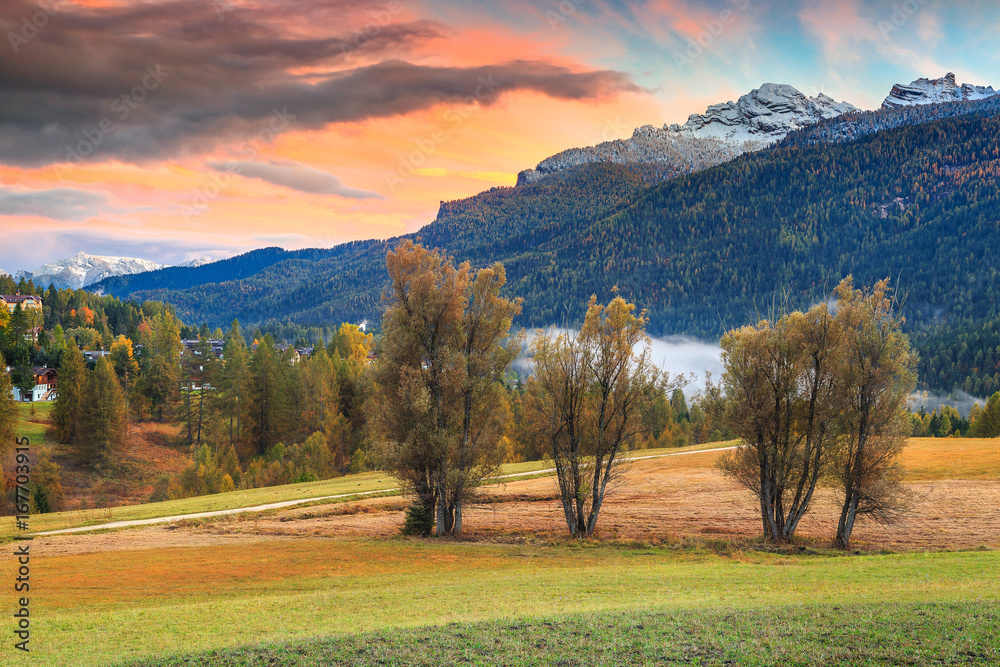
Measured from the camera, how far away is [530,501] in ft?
184

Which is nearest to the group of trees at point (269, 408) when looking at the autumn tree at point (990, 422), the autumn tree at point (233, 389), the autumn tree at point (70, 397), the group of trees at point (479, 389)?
the autumn tree at point (233, 389)

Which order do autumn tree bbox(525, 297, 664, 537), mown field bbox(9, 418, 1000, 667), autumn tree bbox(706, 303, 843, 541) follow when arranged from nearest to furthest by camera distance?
mown field bbox(9, 418, 1000, 667) → autumn tree bbox(706, 303, 843, 541) → autumn tree bbox(525, 297, 664, 537)

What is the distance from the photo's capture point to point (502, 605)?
64.7ft

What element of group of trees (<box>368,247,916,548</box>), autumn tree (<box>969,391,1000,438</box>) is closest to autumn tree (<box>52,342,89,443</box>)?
group of trees (<box>368,247,916,548</box>)

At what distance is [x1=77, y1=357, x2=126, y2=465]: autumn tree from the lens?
96375mm

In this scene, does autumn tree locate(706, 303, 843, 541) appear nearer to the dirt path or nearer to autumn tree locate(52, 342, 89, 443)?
the dirt path

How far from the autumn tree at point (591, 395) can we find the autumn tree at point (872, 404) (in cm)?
1020

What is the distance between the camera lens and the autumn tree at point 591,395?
134 ft

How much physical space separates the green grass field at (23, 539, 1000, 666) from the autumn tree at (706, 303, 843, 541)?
7.02m

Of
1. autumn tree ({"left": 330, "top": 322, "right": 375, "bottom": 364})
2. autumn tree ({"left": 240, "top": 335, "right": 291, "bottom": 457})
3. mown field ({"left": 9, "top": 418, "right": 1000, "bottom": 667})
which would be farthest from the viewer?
autumn tree ({"left": 330, "top": 322, "right": 375, "bottom": 364})

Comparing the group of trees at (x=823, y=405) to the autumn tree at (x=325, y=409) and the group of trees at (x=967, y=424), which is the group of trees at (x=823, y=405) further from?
the autumn tree at (x=325, y=409)

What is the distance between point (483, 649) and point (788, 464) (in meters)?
29.6

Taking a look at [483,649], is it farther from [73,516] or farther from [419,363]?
[73,516]

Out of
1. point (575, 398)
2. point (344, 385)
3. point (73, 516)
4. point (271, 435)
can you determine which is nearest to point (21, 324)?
point (271, 435)
